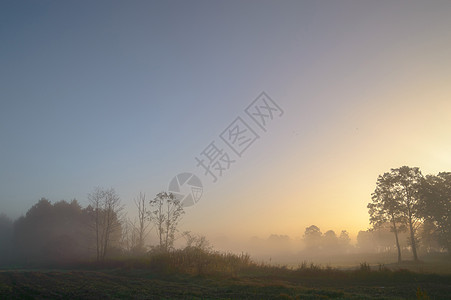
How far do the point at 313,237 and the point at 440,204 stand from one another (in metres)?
84.5

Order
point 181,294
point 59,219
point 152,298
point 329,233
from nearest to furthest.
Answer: point 152,298, point 181,294, point 59,219, point 329,233

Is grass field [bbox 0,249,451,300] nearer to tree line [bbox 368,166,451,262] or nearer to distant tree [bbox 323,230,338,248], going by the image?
tree line [bbox 368,166,451,262]

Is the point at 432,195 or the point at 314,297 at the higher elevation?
the point at 432,195

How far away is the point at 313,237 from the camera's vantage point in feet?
368

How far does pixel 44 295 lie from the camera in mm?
10047

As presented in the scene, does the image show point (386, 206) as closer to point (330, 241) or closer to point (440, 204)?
point (440, 204)

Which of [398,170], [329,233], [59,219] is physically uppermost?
[398,170]

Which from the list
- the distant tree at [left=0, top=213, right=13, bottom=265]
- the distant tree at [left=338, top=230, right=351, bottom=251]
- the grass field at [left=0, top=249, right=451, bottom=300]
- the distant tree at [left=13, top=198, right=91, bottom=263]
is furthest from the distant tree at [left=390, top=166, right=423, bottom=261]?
the distant tree at [left=338, top=230, right=351, bottom=251]

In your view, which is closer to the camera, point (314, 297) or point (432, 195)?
point (314, 297)

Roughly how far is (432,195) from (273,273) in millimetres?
28432

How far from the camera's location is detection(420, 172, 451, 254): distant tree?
1339 inches

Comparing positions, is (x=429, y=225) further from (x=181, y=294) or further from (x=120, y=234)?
(x=120, y=234)

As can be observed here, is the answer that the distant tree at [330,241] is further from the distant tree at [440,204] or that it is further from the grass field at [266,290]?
the grass field at [266,290]

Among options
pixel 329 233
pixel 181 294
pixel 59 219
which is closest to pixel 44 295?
pixel 181 294
